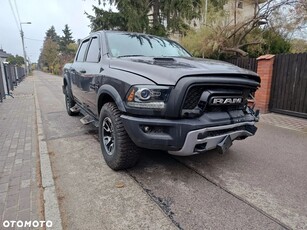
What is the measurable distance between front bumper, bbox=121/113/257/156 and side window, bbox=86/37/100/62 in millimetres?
1755

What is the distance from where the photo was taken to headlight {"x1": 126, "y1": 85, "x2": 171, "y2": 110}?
2.61 metres

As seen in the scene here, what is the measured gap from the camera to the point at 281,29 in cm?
1059

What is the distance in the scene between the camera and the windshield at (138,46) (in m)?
3.84

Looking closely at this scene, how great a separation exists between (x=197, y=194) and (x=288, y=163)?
1.87 metres

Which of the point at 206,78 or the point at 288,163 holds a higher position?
the point at 206,78

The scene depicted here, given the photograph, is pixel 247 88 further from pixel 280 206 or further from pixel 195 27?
pixel 195 27

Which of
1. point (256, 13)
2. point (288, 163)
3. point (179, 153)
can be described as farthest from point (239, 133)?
point (256, 13)

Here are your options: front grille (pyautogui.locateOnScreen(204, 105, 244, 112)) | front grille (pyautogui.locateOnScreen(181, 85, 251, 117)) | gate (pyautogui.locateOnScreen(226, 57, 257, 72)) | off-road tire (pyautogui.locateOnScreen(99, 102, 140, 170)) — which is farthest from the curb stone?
gate (pyautogui.locateOnScreen(226, 57, 257, 72))

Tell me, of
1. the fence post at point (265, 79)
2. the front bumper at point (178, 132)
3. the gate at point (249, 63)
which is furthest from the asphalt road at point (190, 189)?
the gate at point (249, 63)

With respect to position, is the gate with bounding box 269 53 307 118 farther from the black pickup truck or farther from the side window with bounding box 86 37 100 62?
the side window with bounding box 86 37 100 62

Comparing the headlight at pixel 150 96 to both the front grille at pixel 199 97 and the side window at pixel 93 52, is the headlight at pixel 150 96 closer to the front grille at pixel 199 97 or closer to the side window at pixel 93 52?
the front grille at pixel 199 97

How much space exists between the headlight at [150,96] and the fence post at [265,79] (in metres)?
6.23

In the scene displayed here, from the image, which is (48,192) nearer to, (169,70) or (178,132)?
(178,132)

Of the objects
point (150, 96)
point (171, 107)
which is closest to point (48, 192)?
point (150, 96)
